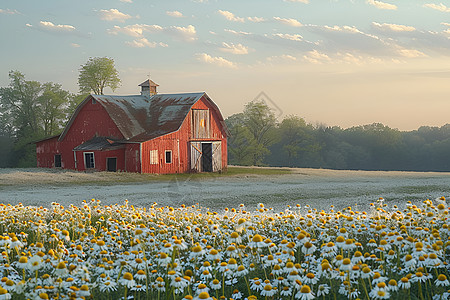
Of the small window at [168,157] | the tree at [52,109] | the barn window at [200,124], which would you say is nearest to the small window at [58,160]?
the small window at [168,157]

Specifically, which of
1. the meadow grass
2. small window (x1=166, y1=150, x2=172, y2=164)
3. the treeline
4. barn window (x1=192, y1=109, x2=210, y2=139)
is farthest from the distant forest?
the meadow grass

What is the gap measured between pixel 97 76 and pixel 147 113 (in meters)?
22.9

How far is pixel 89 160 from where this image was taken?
38.8m

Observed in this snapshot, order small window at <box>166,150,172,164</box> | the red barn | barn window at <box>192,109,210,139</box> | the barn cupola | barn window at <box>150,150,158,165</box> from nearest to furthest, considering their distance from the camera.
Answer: barn window at <box>150,150,158,165</box>
the red barn
small window at <box>166,150,172,164</box>
barn window at <box>192,109,210,139</box>
the barn cupola

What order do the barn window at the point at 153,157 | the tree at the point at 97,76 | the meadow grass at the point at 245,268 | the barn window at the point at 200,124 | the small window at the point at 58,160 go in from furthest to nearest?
the tree at the point at 97,76, the small window at the point at 58,160, the barn window at the point at 200,124, the barn window at the point at 153,157, the meadow grass at the point at 245,268

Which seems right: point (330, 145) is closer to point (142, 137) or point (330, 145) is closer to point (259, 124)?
point (259, 124)

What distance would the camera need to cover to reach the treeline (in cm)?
6831

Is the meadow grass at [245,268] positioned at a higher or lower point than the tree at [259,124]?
lower

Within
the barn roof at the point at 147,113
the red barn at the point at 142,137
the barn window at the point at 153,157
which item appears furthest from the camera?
the barn roof at the point at 147,113

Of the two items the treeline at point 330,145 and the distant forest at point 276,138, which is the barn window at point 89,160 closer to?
the distant forest at point 276,138

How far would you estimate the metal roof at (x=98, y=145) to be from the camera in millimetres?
37888

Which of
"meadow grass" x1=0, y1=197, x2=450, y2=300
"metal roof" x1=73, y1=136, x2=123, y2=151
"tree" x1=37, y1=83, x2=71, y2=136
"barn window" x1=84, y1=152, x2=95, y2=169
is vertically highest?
"tree" x1=37, y1=83, x2=71, y2=136

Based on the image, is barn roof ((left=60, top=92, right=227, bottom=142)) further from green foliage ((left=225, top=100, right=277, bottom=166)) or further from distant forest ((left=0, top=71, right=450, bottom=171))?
green foliage ((left=225, top=100, right=277, bottom=166))

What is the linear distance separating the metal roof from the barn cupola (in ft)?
29.6
